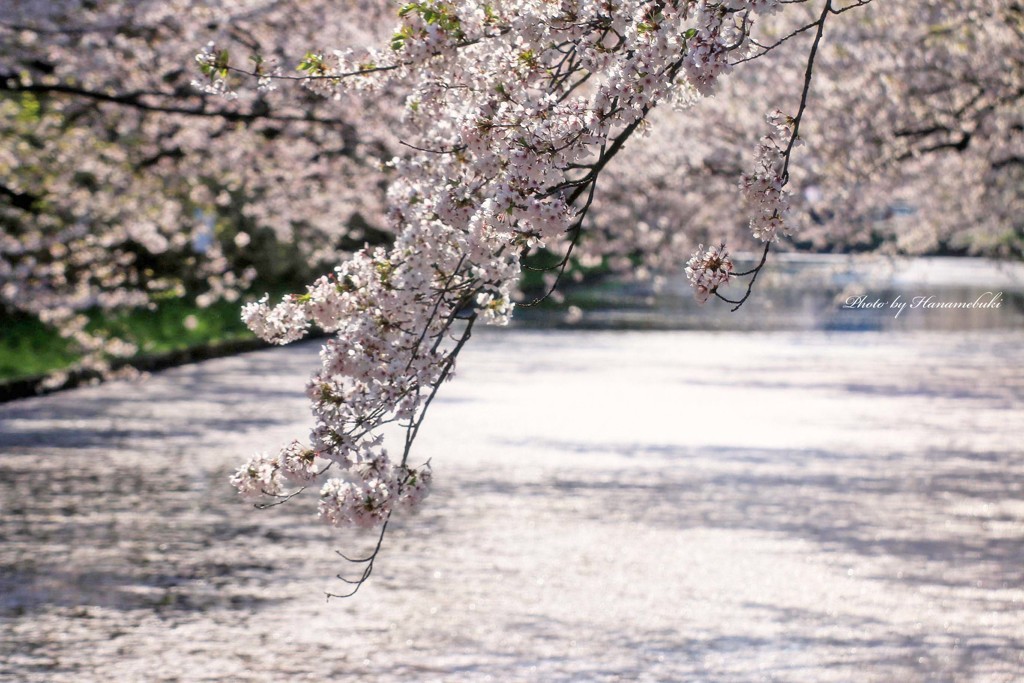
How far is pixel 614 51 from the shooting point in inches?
226

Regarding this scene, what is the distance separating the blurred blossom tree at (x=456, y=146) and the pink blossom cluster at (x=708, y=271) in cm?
2

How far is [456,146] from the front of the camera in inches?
271

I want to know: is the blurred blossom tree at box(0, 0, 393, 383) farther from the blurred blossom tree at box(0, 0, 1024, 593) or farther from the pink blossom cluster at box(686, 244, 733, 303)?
the pink blossom cluster at box(686, 244, 733, 303)

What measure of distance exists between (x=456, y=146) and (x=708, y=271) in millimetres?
1794

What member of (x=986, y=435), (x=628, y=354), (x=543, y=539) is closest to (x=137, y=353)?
(x=628, y=354)

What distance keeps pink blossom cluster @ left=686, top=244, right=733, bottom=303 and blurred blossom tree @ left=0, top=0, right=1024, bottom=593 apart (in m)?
Answer: 0.02

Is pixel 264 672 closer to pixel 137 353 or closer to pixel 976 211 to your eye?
pixel 137 353

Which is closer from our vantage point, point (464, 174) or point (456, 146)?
point (464, 174)

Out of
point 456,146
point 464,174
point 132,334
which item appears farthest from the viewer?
point 132,334

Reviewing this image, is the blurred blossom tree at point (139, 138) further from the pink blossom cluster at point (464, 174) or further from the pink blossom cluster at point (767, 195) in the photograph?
the pink blossom cluster at point (767, 195)

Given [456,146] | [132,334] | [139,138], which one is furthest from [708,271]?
[132,334]

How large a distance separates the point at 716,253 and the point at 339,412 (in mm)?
1544

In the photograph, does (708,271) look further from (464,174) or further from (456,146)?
(456,146)

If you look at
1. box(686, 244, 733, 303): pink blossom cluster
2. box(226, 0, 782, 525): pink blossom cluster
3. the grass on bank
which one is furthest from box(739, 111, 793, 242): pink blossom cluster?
the grass on bank
